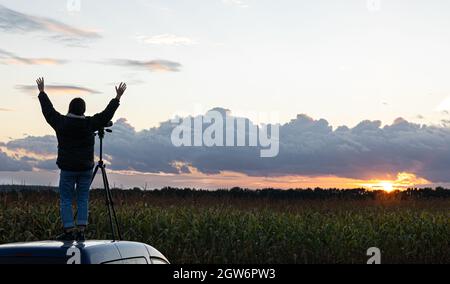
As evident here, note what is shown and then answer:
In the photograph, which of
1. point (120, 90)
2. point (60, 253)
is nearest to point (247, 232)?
point (120, 90)

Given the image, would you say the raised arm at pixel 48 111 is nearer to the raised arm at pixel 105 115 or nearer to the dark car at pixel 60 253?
the raised arm at pixel 105 115

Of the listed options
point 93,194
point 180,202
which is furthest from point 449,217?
point 93,194

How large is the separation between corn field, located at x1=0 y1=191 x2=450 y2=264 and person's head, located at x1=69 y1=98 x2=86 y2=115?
788cm

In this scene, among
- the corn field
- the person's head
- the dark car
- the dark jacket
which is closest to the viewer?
the dark car

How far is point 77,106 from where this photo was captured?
13.3 metres

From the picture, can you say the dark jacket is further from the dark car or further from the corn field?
the corn field

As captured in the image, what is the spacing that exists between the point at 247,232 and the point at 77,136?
10679 millimetres

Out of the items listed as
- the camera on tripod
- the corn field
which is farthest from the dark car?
the corn field

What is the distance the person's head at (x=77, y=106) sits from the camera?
43.5 ft

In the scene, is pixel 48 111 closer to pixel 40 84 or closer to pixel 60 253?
pixel 40 84

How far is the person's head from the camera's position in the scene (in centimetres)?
1327

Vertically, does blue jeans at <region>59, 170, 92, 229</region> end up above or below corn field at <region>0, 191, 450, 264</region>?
above
